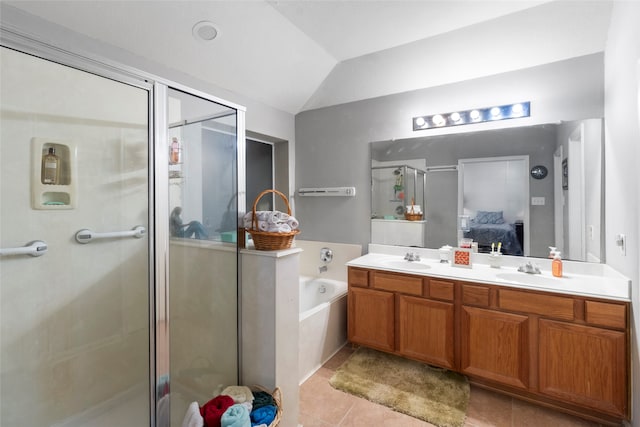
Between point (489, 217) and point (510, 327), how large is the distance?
89 cm

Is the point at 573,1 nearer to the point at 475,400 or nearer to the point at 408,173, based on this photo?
the point at 408,173

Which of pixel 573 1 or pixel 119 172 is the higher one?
pixel 573 1

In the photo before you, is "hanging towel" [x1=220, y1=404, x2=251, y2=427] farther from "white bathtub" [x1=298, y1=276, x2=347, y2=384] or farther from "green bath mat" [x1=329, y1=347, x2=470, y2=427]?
"green bath mat" [x1=329, y1=347, x2=470, y2=427]

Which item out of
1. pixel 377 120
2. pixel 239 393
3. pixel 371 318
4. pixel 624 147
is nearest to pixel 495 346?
pixel 371 318

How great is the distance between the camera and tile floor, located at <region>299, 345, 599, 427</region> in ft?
5.84

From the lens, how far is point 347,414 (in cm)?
186

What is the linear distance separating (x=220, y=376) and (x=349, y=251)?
5.92 feet

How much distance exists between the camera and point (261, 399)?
1.46 m

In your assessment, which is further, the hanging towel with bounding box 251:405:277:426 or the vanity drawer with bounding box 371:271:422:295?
the vanity drawer with bounding box 371:271:422:295

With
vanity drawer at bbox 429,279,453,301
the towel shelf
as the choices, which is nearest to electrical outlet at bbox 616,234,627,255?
vanity drawer at bbox 429,279,453,301

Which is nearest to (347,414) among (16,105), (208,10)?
(16,105)

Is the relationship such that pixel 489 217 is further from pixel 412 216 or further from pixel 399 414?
pixel 399 414

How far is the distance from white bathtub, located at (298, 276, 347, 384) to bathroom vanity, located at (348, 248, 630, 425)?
0.16 m

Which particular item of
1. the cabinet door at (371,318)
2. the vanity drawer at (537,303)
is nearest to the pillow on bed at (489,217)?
the vanity drawer at (537,303)
